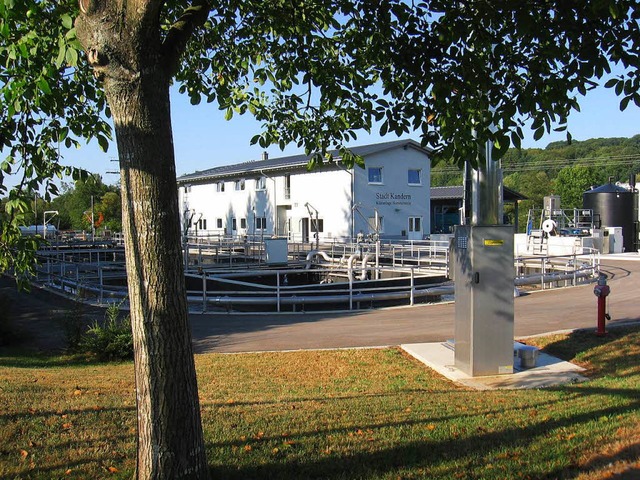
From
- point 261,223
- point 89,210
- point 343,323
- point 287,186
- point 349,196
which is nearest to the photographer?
point 343,323

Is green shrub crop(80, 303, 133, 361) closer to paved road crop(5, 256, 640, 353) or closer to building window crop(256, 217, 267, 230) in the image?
paved road crop(5, 256, 640, 353)

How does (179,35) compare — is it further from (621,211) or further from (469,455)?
(621,211)

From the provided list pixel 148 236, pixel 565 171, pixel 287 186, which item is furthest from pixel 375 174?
pixel 565 171

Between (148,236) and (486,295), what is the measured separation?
5.91m

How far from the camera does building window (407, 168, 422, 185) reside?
43.9m

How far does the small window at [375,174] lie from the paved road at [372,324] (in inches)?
1004

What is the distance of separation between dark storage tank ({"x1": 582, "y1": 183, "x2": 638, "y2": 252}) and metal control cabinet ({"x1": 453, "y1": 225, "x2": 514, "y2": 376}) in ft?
120

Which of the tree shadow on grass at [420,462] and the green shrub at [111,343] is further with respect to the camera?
the green shrub at [111,343]

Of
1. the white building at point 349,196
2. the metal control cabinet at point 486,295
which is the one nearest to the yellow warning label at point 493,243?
the metal control cabinet at point 486,295

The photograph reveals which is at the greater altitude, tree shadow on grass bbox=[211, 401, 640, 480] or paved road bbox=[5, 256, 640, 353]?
tree shadow on grass bbox=[211, 401, 640, 480]

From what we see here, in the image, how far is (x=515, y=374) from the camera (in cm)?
858

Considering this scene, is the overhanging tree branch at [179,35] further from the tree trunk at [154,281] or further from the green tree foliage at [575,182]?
the green tree foliage at [575,182]

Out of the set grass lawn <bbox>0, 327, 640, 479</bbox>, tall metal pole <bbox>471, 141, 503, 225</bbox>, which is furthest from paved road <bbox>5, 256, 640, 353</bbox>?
tall metal pole <bbox>471, 141, 503, 225</bbox>

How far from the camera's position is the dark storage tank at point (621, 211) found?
4128 cm
